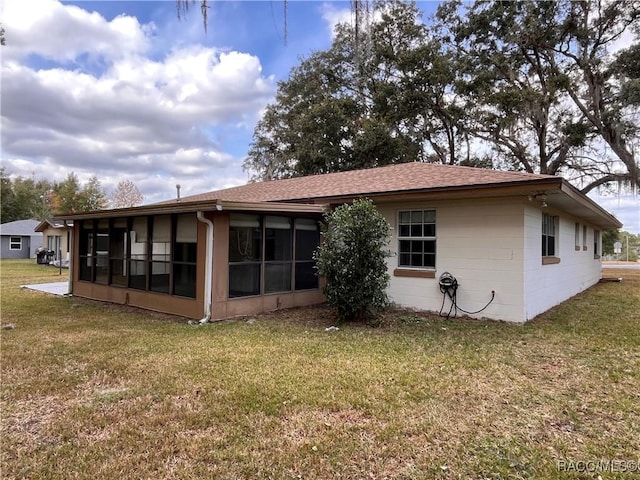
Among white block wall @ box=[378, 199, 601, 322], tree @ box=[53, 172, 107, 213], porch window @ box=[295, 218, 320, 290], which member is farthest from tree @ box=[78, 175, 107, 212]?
white block wall @ box=[378, 199, 601, 322]

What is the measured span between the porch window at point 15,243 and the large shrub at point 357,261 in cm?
3484

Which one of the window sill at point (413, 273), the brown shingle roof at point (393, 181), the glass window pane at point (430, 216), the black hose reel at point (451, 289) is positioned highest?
the brown shingle roof at point (393, 181)

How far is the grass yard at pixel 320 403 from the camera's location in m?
2.73

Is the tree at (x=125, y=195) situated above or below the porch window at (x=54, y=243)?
above

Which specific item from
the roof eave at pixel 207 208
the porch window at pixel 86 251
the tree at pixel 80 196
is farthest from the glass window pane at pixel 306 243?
the tree at pixel 80 196

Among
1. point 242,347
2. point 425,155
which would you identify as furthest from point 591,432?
point 425,155

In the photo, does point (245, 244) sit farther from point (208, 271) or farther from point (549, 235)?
point (549, 235)

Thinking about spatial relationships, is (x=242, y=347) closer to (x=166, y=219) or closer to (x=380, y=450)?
(x=380, y=450)

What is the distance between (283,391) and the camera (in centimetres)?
393

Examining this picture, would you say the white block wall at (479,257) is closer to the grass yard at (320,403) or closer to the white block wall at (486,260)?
the white block wall at (486,260)

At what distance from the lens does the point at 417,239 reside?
8.30 metres

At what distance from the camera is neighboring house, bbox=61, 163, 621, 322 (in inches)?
282

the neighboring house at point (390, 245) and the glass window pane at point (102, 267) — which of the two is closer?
the neighboring house at point (390, 245)

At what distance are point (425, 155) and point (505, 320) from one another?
1632cm
